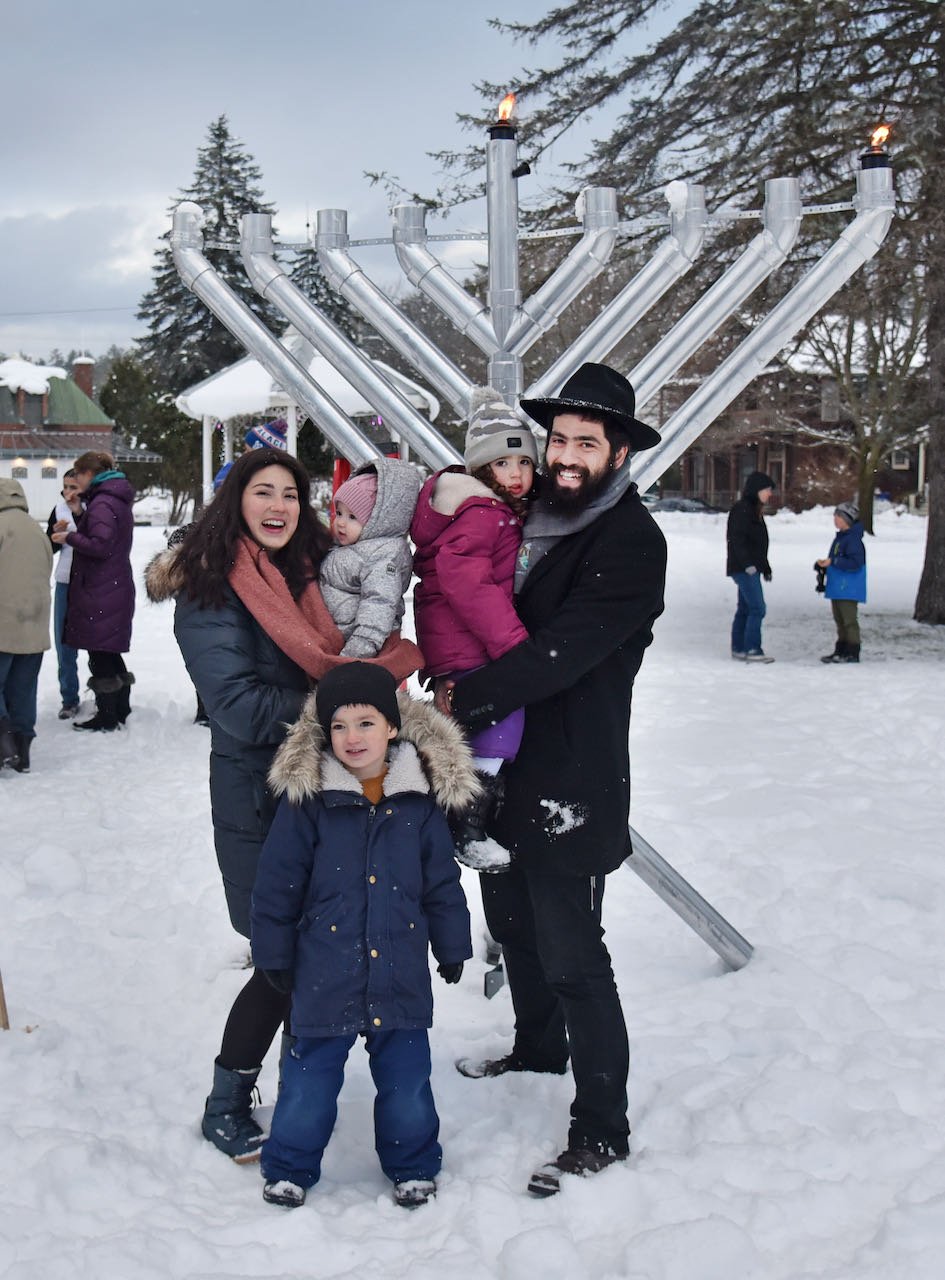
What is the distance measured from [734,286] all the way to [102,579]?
4.72 metres

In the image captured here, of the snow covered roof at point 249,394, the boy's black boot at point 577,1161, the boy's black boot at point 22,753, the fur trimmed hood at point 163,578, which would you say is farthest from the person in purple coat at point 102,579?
the snow covered roof at point 249,394

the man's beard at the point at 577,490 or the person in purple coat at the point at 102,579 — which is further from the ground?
the man's beard at the point at 577,490

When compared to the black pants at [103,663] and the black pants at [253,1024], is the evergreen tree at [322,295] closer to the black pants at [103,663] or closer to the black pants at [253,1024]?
the black pants at [103,663]

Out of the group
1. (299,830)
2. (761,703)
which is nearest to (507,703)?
(299,830)

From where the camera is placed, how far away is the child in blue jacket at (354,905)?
262 centimetres

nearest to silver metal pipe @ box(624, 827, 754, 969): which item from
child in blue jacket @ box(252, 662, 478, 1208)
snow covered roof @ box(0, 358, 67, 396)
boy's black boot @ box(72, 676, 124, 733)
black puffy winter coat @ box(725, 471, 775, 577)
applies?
child in blue jacket @ box(252, 662, 478, 1208)

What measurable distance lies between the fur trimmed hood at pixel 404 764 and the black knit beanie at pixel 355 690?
0.07 m

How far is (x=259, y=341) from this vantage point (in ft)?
12.1

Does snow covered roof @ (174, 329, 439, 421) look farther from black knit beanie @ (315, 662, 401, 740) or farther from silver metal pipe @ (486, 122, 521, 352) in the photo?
black knit beanie @ (315, 662, 401, 740)

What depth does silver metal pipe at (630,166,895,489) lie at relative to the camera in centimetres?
377

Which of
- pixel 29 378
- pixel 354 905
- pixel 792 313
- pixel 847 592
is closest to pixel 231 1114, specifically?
pixel 354 905

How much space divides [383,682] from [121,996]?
5.87 feet

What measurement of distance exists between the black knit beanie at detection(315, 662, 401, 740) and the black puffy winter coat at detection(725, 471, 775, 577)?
792cm

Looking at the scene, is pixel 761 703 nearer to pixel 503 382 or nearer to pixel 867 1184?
pixel 503 382
